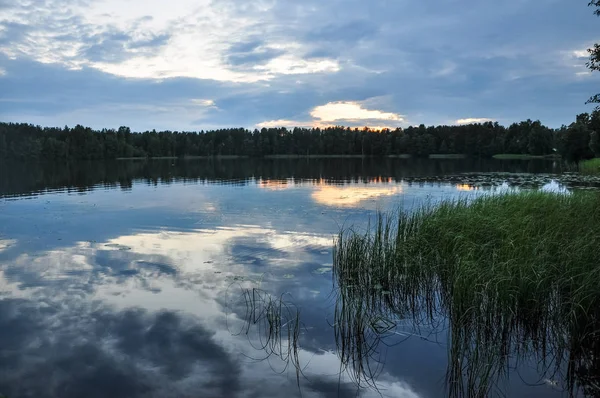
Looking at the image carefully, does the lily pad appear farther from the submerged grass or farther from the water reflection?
the water reflection

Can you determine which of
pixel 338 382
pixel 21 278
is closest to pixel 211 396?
pixel 338 382

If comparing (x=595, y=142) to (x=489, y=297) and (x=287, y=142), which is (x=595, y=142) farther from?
(x=287, y=142)

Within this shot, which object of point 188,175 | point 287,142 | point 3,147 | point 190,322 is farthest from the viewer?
point 287,142

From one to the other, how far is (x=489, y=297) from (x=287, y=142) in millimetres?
185551

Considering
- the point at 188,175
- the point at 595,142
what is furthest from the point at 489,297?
the point at 595,142

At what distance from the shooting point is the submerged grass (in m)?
6.81

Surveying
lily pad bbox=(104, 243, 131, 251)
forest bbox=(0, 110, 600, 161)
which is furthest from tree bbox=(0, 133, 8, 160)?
lily pad bbox=(104, 243, 131, 251)

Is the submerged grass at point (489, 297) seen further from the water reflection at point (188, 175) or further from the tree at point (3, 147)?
the tree at point (3, 147)

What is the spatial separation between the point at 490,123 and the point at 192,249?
161 meters

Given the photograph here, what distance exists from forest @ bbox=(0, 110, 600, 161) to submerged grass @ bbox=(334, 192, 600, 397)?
245 ft

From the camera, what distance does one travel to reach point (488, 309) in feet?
25.1

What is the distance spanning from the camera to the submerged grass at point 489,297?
681 centimetres

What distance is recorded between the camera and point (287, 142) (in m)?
191

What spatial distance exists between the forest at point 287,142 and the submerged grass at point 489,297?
74.7m
